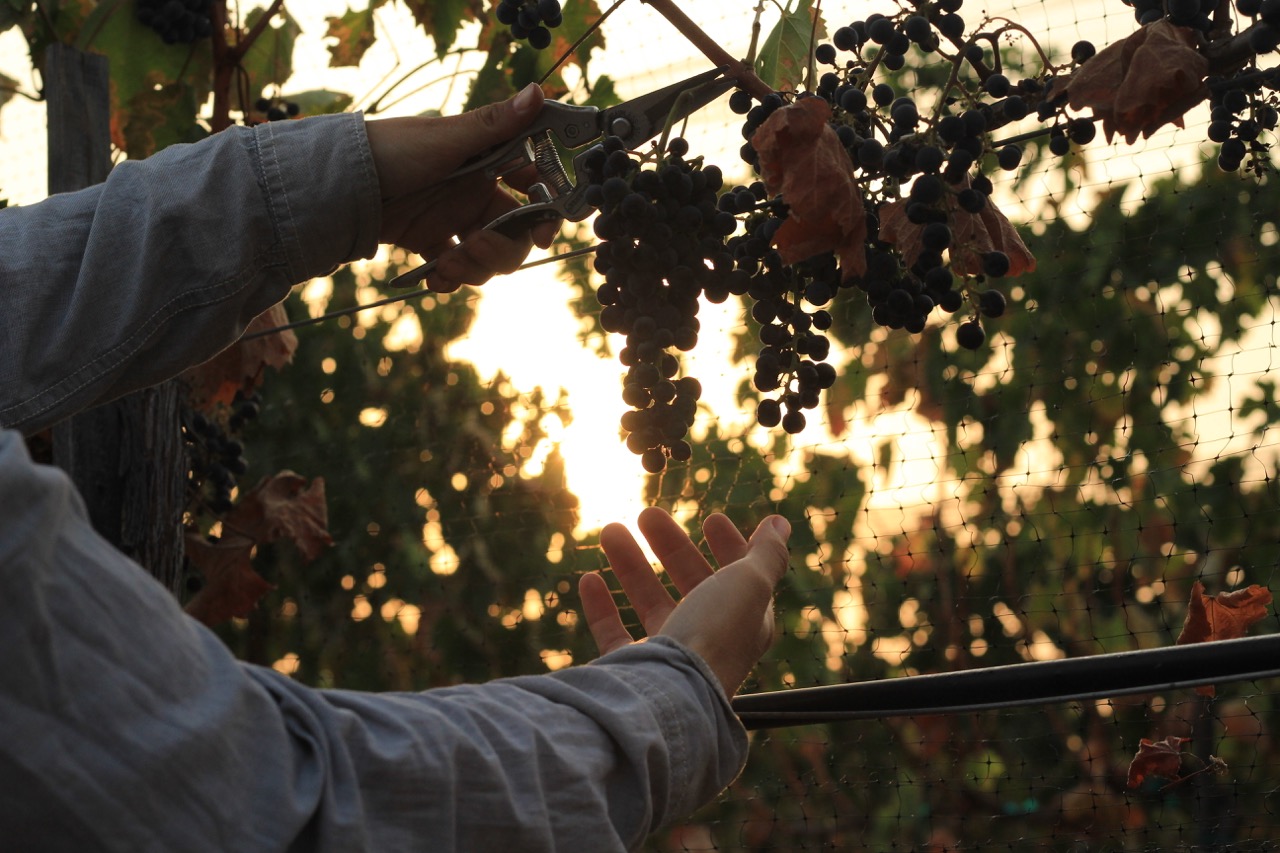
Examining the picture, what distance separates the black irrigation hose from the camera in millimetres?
976

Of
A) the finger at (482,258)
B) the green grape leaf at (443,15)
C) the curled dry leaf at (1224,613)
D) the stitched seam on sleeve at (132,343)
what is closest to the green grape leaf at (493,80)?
the green grape leaf at (443,15)

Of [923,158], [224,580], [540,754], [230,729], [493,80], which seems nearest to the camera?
[230,729]

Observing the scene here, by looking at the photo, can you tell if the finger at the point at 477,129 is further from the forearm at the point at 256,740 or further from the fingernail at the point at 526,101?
the forearm at the point at 256,740

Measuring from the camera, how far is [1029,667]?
104 cm

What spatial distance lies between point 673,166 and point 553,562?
10.1 ft

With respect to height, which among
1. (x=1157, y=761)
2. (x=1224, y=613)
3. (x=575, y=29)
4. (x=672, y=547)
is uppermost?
(x=575, y=29)

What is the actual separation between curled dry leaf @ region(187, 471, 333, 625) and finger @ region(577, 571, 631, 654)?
124 centimetres

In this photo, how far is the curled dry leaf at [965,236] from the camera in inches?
38.8

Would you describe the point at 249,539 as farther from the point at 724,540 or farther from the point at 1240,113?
the point at 1240,113

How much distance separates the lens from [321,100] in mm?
2443

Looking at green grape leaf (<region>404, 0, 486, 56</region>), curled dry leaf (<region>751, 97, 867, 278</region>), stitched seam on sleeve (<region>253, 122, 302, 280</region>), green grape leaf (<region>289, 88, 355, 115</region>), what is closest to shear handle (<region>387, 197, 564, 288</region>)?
stitched seam on sleeve (<region>253, 122, 302, 280</region>)

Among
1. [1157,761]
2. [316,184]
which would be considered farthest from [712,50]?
[1157,761]

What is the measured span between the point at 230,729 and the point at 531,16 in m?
0.86

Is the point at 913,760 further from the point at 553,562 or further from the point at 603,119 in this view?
the point at 603,119
